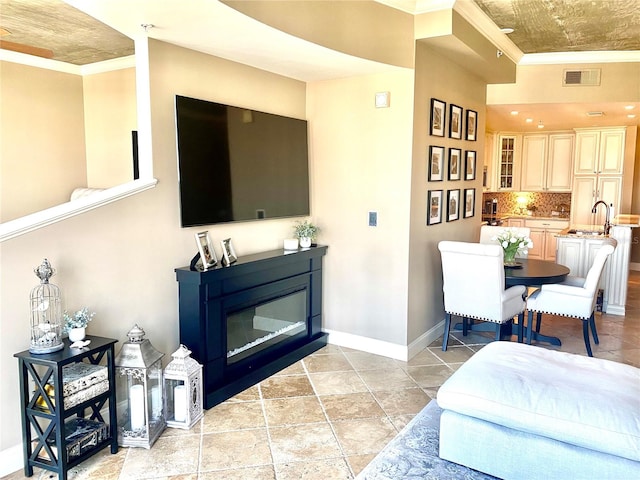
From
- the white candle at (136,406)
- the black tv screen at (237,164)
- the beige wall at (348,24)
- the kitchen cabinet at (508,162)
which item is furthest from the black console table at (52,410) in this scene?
the kitchen cabinet at (508,162)


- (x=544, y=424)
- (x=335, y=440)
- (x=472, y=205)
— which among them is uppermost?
(x=472, y=205)

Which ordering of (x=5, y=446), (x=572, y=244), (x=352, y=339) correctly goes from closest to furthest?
(x=5, y=446) → (x=352, y=339) → (x=572, y=244)

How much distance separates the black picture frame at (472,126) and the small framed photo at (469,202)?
1.80 feet

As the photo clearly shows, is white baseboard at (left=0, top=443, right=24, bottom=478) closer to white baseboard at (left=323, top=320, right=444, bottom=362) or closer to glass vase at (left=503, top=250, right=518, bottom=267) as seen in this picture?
white baseboard at (left=323, top=320, right=444, bottom=362)

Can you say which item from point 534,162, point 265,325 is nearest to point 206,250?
point 265,325

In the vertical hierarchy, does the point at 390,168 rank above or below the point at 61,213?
above

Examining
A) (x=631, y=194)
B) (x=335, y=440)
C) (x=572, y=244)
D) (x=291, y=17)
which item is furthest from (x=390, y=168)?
(x=631, y=194)

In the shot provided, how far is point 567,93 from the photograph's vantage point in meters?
5.82

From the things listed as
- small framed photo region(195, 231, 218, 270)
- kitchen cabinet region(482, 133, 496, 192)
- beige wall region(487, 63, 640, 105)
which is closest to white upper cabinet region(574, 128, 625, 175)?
kitchen cabinet region(482, 133, 496, 192)

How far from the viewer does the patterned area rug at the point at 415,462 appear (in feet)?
7.52

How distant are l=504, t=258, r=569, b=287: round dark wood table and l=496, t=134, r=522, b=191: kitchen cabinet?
4.24m

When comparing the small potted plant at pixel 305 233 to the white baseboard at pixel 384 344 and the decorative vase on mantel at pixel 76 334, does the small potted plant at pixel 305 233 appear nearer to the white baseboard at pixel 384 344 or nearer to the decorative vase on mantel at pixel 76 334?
the white baseboard at pixel 384 344

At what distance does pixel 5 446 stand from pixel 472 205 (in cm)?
462

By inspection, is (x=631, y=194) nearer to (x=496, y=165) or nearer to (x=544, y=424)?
(x=496, y=165)
